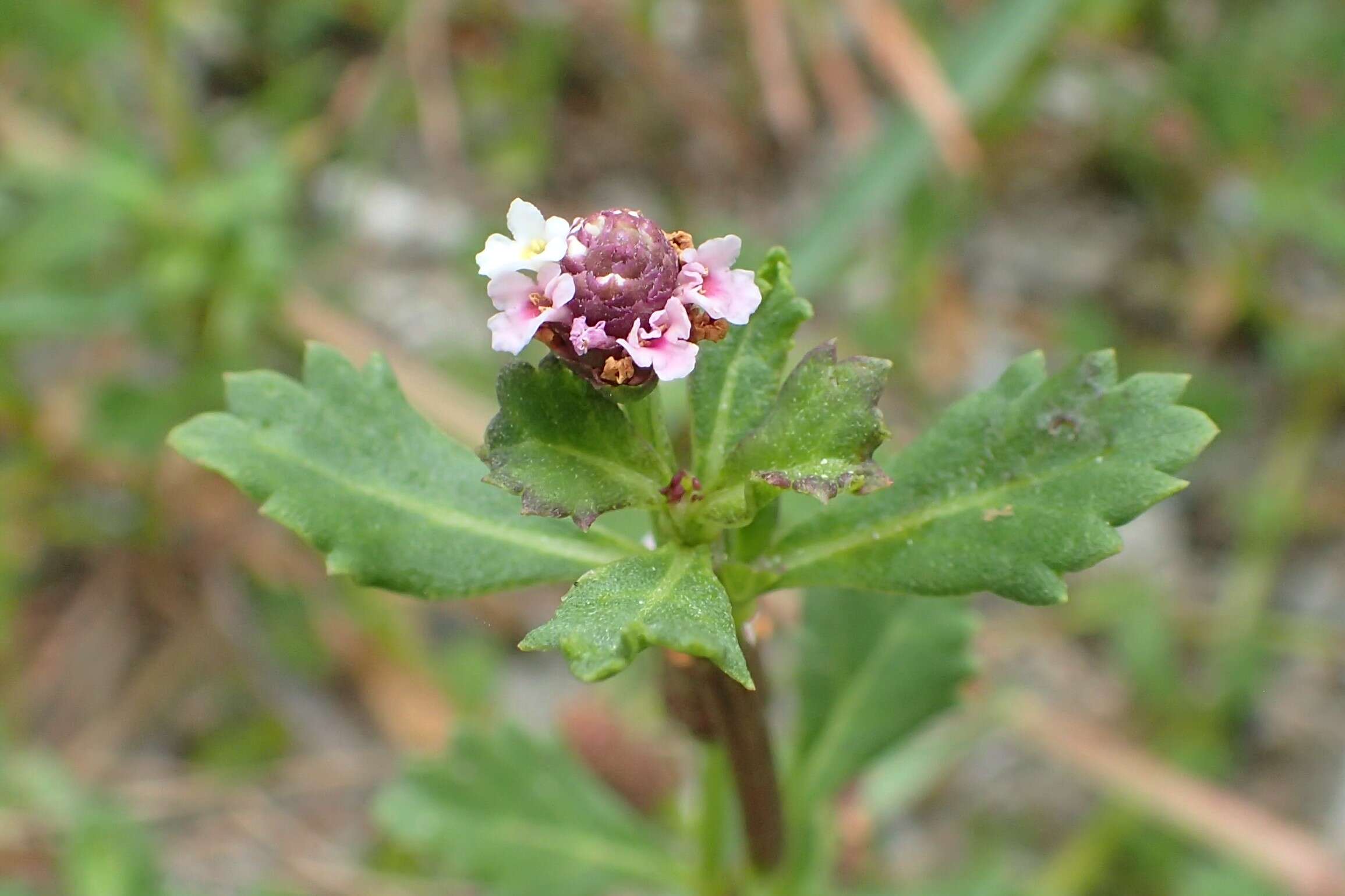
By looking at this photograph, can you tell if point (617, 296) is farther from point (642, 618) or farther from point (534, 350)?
point (534, 350)

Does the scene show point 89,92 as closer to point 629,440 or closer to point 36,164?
point 36,164

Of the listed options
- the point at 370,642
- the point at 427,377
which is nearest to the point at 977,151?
the point at 427,377

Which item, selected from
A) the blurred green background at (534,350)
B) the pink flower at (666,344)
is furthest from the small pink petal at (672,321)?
the blurred green background at (534,350)

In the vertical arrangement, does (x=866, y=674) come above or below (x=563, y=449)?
above

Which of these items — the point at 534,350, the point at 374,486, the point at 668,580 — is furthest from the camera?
the point at 534,350

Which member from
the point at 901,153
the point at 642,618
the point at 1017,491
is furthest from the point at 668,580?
the point at 901,153

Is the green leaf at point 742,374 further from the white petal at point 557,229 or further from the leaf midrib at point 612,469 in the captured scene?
the white petal at point 557,229

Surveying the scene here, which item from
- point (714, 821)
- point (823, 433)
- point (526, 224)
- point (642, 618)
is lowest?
point (642, 618)

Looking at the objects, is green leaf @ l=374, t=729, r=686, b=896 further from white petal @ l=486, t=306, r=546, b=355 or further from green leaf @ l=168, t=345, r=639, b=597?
white petal @ l=486, t=306, r=546, b=355
